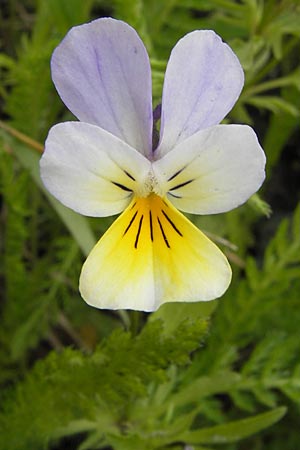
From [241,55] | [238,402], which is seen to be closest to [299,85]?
[241,55]

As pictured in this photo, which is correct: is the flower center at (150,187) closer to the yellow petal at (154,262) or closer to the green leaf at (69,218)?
the yellow petal at (154,262)

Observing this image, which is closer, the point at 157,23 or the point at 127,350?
the point at 127,350

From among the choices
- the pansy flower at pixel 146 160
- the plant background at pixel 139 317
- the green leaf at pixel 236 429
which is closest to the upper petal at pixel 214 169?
the pansy flower at pixel 146 160

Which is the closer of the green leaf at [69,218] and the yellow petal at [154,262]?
the yellow petal at [154,262]

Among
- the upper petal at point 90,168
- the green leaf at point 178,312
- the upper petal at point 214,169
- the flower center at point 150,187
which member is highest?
the upper petal at point 90,168

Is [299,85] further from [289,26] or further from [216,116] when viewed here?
[216,116]
